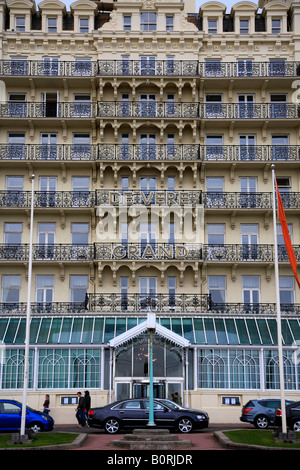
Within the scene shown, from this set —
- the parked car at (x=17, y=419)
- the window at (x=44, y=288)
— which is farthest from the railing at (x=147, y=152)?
the parked car at (x=17, y=419)

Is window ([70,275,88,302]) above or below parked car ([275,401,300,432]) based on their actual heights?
above

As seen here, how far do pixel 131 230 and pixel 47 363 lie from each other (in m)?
9.21

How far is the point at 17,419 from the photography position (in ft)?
94.9

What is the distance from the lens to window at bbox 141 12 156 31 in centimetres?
4381

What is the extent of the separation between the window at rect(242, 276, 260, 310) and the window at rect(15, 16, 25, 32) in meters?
20.1

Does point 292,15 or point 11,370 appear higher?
point 292,15

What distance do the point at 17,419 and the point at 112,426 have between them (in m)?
3.89

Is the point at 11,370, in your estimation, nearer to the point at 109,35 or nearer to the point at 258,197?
the point at 258,197

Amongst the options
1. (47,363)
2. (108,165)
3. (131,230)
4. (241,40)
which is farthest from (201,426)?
(241,40)

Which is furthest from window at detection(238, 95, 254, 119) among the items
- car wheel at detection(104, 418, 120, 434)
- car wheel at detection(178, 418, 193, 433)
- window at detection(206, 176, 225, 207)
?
car wheel at detection(104, 418, 120, 434)

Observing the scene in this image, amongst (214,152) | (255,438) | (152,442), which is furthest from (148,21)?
(152,442)

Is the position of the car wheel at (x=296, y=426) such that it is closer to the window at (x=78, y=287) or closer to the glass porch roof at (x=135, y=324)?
the glass porch roof at (x=135, y=324)

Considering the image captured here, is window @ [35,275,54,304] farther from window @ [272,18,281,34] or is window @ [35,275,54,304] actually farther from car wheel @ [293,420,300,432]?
window @ [272,18,281,34]

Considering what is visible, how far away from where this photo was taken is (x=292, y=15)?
44.0 meters
